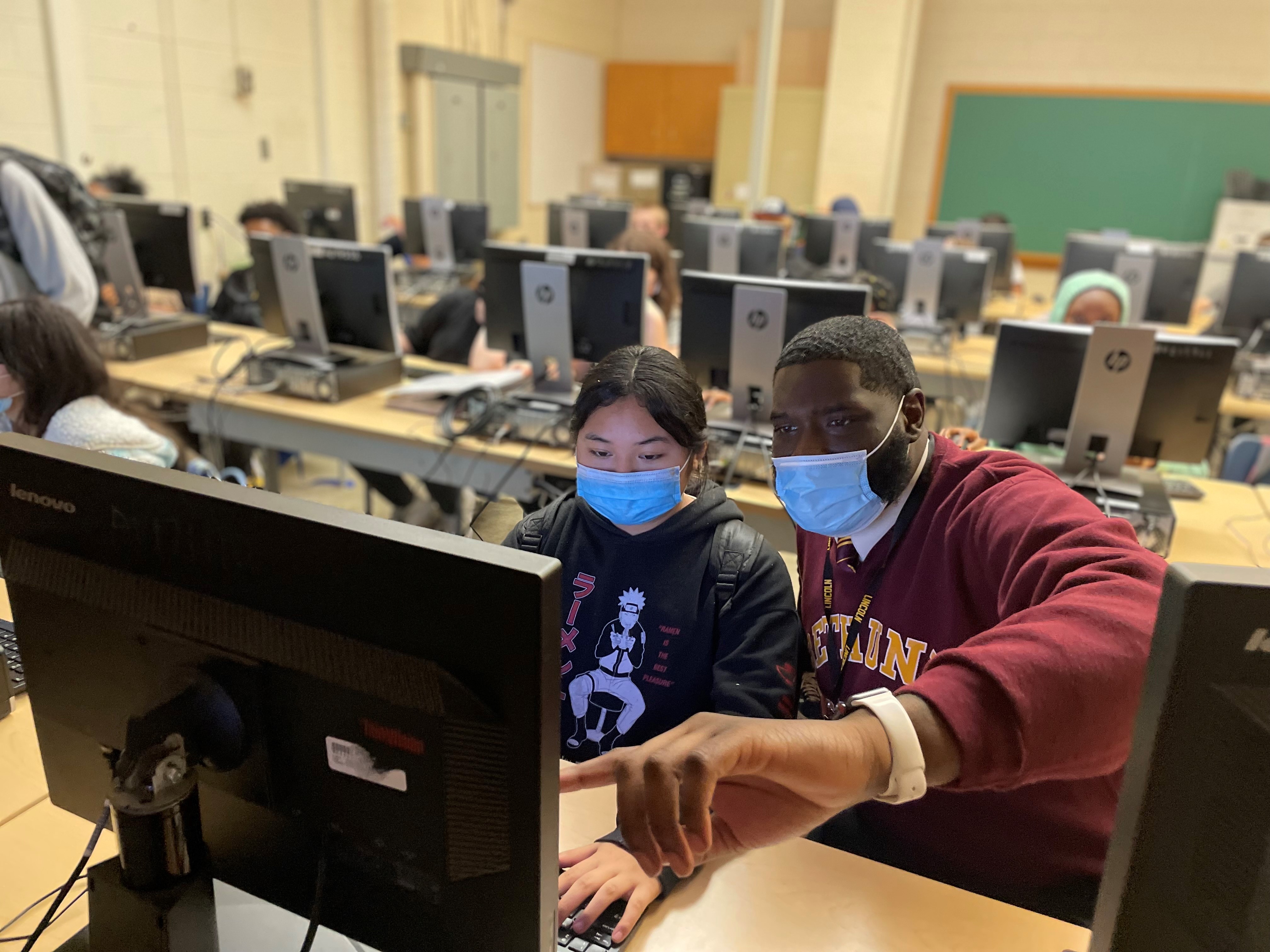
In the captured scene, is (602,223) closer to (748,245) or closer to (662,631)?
(748,245)

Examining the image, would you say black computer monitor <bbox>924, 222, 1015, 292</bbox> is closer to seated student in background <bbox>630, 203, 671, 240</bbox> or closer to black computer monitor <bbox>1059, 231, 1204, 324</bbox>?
black computer monitor <bbox>1059, 231, 1204, 324</bbox>

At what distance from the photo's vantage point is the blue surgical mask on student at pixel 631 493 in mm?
1268

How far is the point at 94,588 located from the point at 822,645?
0.90 metres

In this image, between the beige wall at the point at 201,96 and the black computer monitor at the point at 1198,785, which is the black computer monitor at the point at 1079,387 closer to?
the black computer monitor at the point at 1198,785

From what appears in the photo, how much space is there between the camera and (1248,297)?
13.7ft

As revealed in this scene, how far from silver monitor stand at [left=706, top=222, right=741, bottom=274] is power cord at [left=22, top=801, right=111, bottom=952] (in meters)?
4.20

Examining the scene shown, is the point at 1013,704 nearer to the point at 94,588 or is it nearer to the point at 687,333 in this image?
the point at 94,588

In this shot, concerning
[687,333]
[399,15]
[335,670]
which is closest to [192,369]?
[687,333]

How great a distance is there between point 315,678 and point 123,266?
340cm

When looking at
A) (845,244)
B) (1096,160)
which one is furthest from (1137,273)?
(1096,160)

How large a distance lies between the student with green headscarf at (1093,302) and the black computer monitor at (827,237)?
7.26 feet

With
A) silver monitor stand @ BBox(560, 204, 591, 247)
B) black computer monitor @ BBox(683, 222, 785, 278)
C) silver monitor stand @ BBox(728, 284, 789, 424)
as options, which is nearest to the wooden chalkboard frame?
black computer monitor @ BBox(683, 222, 785, 278)

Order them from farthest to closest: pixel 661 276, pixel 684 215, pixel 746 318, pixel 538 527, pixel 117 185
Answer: pixel 684 215 → pixel 117 185 → pixel 661 276 → pixel 746 318 → pixel 538 527

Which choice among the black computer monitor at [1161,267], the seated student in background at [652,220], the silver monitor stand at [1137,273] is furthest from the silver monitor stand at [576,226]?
the silver monitor stand at [1137,273]
